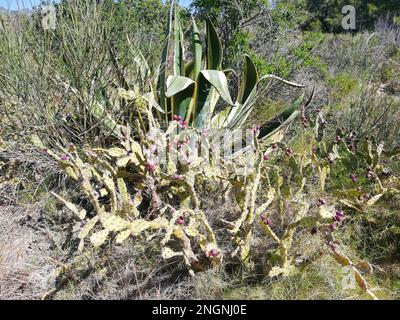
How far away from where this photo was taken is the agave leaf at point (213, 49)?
282 centimetres

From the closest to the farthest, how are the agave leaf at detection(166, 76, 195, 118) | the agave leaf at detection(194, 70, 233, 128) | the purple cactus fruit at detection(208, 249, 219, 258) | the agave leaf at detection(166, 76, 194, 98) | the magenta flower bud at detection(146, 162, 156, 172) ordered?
the purple cactus fruit at detection(208, 249, 219, 258), the magenta flower bud at detection(146, 162, 156, 172), the agave leaf at detection(166, 76, 194, 98), the agave leaf at detection(166, 76, 195, 118), the agave leaf at detection(194, 70, 233, 128)

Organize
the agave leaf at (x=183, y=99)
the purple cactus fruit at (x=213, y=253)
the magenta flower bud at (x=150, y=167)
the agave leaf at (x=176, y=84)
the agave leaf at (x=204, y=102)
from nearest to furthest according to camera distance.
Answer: the purple cactus fruit at (x=213, y=253) < the magenta flower bud at (x=150, y=167) < the agave leaf at (x=176, y=84) < the agave leaf at (x=183, y=99) < the agave leaf at (x=204, y=102)

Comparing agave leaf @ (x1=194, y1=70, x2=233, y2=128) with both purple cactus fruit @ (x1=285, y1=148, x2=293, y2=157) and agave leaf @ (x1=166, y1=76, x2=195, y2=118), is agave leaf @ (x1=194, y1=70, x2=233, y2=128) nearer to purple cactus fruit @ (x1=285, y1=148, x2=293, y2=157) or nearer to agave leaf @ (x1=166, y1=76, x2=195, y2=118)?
agave leaf @ (x1=166, y1=76, x2=195, y2=118)

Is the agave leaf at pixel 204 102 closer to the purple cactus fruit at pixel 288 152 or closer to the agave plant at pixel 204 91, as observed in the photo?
the agave plant at pixel 204 91

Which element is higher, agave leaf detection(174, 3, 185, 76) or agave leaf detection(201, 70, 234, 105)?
agave leaf detection(174, 3, 185, 76)

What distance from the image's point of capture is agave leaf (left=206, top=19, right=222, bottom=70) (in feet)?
9.25

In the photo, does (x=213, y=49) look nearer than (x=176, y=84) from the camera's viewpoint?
No

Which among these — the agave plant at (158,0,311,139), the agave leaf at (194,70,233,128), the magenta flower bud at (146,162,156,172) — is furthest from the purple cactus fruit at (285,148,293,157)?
the magenta flower bud at (146,162,156,172)

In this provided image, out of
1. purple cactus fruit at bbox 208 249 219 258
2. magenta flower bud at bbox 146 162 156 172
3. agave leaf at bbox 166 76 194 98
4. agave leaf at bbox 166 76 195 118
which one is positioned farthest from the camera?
agave leaf at bbox 166 76 195 118

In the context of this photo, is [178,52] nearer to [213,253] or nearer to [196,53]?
[196,53]

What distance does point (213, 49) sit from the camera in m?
2.87

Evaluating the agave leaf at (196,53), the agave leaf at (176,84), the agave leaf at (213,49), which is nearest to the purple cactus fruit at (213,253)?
the agave leaf at (176,84)

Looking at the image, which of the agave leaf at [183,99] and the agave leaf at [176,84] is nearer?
the agave leaf at [176,84]

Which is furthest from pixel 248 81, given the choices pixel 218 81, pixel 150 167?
pixel 150 167
